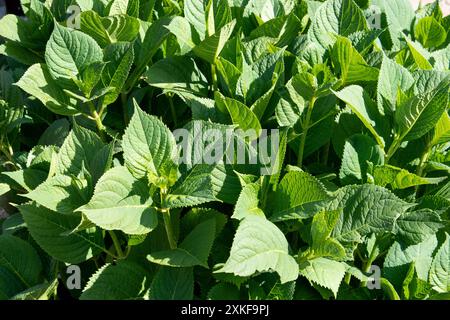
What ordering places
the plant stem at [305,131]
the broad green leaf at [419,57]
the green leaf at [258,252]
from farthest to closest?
1. the broad green leaf at [419,57]
2. the plant stem at [305,131]
3. the green leaf at [258,252]

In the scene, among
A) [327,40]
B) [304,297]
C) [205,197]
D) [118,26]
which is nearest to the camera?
[205,197]

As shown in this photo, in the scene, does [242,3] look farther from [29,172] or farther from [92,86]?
[29,172]

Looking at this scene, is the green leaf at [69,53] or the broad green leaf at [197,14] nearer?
the green leaf at [69,53]

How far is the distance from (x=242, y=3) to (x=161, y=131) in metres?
0.84

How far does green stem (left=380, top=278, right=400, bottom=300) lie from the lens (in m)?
1.45

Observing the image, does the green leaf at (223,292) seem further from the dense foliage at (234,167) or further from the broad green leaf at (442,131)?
the broad green leaf at (442,131)

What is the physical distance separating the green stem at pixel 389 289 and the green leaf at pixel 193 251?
446 mm

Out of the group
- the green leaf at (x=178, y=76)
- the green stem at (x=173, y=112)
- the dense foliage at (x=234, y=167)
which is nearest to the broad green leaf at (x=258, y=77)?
the dense foliage at (x=234, y=167)

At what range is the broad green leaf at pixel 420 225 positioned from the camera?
1480 mm

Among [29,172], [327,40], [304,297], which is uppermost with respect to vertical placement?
[327,40]

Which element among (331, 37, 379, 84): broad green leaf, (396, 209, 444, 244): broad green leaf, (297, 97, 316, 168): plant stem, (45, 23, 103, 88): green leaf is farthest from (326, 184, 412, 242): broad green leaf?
(45, 23, 103, 88): green leaf

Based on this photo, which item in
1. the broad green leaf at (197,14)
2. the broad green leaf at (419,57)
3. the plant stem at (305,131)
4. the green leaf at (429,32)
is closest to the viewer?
the plant stem at (305,131)

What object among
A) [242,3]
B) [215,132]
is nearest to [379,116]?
[215,132]

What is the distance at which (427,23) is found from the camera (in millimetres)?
1947
